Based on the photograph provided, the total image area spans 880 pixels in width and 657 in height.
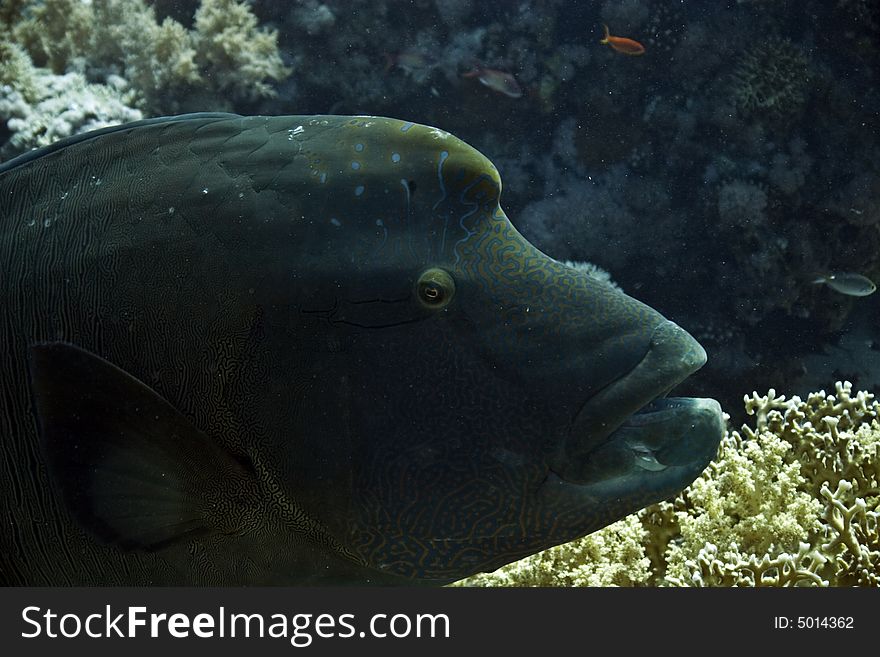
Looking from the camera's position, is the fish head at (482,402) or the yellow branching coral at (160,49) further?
the yellow branching coral at (160,49)

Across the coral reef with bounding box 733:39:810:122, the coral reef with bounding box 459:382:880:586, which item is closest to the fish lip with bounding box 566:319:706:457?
the coral reef with bounding box 459:382:880:586

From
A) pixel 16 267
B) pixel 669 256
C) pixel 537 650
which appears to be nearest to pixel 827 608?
pixel 537 650

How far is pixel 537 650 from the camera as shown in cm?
172

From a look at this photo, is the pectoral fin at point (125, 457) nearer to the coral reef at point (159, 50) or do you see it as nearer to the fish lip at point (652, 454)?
the fish lip at point (652, 454)

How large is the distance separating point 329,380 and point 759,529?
2.45m

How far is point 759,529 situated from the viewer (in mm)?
2949

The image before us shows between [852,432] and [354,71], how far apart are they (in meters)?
6.53

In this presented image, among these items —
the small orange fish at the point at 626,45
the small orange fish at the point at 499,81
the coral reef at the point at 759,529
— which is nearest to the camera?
the coral reef at the point at 759,529

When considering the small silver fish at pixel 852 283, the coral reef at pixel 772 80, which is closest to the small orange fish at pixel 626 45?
the coral reef at pixel 772 80

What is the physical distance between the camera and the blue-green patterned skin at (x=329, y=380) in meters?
1.32

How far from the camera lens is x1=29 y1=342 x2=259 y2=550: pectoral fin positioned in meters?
1.30

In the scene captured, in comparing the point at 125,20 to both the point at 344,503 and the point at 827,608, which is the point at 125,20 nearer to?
the point at 344,503

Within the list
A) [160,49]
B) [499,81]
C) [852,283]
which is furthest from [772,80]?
[160,49]

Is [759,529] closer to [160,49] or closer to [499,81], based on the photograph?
[499,81]
